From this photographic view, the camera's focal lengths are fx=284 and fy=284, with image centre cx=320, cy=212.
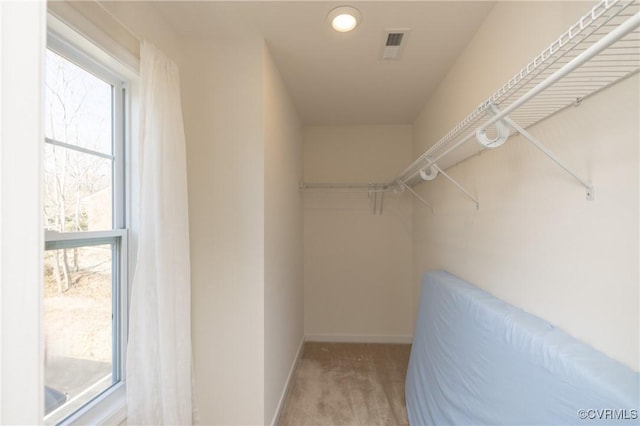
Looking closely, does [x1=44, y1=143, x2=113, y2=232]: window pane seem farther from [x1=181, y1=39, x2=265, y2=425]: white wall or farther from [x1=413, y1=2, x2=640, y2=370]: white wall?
[x1=413, y1=2, x2=640, y2=370]: white wall

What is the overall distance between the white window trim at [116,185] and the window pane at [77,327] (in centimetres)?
5

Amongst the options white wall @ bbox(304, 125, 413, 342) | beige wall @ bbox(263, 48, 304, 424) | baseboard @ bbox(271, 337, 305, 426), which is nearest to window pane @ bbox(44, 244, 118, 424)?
beige wall @ bbox(263, 48, 304, 424)

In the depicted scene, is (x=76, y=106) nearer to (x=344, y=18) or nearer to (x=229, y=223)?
(x=229, y=223)

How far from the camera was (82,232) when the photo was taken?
3.85 feet

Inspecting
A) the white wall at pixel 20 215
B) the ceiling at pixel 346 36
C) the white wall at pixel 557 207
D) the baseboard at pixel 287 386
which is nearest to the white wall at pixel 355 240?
the baseboard at pixel 287 386

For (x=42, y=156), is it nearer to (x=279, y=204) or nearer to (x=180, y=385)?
(x=180, y=385)

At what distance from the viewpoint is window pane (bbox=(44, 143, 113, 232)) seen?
3.50ft

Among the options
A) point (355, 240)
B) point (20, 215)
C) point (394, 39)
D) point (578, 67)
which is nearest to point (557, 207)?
point (578, 67)

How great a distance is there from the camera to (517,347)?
1.08 m

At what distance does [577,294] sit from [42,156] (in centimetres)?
143

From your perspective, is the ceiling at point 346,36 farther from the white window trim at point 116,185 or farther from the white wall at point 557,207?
the white window trim at point 116,185

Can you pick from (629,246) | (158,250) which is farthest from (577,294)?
(158,250)

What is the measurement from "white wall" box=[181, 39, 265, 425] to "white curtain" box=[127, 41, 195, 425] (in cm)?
29

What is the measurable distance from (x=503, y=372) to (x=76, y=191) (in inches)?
74.6
